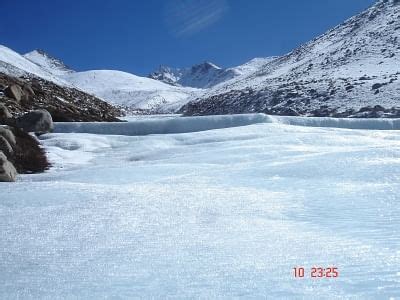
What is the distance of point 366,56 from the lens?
74.1 meters

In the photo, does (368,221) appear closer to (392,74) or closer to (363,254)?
(363,254)

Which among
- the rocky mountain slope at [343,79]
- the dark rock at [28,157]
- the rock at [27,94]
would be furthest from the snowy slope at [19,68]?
the dark rock at [28,157]

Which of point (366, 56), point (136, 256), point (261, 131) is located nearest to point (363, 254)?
point (136, 256)

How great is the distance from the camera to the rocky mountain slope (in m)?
47.5

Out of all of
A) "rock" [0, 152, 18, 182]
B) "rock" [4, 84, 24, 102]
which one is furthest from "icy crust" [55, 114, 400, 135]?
"rock" [0, 152, 18, 182]

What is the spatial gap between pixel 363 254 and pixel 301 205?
103 inches

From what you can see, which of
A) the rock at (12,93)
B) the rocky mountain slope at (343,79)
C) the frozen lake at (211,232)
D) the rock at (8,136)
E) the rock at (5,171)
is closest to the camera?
the frozen lake at (211,232)

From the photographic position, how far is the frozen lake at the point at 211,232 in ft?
12.4

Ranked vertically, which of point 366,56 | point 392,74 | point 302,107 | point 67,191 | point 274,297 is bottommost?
point 274,297
